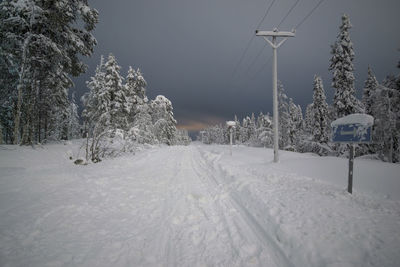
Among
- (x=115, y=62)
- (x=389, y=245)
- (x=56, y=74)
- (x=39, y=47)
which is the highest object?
(x=115, y=62)

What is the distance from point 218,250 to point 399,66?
23858 millimetres

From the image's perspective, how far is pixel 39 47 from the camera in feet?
34.3

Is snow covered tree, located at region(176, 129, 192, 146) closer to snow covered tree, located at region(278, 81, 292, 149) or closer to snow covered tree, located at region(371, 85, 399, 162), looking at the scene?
snow covered tree, located at region(278, 81, 292, 149)

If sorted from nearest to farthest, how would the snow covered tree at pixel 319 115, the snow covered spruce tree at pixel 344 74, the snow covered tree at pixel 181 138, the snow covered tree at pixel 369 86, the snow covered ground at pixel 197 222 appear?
the snow covered ground at pixel 197 222 < the snow covered spruce tree at pixel 344 74 < the snow covered tree at pixel 369 86 < the snow covered tree at pixel 319 115 < the snow covered tree at pixel 181 138

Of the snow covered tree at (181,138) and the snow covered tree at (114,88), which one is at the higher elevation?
the snow covered tree at (114,88)

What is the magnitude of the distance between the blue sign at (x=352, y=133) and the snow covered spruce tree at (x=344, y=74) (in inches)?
640

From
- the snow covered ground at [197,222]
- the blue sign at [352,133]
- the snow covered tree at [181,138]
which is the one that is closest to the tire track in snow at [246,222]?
the snow covered ground at [197,222]

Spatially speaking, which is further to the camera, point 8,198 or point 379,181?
point 379,181

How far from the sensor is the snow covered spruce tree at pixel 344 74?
16.3 meters

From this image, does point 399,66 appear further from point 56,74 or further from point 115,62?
point 115,62

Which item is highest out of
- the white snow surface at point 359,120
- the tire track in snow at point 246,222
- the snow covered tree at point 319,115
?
the snow covered tree at point 319,115

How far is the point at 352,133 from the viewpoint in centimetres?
398

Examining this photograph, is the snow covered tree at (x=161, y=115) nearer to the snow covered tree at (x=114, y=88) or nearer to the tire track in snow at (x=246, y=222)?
the snow covered tree at (x=114, y=88)

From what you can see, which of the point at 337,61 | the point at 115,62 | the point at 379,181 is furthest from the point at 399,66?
the point at 115,62
